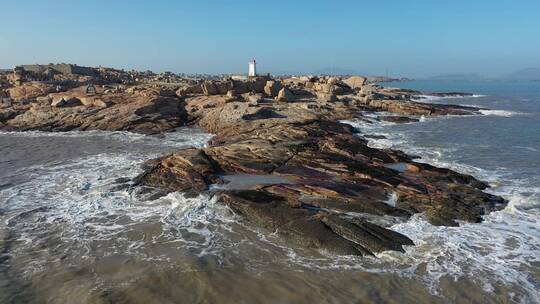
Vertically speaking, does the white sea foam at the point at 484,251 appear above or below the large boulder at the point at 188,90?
below

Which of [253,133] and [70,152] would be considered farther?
[253,133]

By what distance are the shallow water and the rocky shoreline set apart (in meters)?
0.71

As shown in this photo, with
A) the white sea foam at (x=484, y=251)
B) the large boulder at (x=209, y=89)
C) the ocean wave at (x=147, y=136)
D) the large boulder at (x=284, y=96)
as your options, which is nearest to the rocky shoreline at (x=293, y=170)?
the white sea foam at (x=484, y=251)

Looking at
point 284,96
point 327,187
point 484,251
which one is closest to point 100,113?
point 284,96

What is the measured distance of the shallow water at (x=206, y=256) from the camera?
31.9ft

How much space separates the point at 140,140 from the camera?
28781 millimetres

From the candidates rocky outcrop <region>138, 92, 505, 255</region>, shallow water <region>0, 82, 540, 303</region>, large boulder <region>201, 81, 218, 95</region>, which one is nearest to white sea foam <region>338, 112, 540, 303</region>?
shallow water <region>0, 82, 540, 303</region>

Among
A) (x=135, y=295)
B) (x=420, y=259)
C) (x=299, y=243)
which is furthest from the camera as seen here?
(x=299, y=243)

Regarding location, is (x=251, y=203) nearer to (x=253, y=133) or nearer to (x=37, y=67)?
(x=253, y=133)

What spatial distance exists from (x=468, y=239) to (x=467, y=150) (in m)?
14.3

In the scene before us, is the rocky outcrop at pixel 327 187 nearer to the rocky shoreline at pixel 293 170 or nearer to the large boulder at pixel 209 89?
the rocky shoreline at pixel 293 170

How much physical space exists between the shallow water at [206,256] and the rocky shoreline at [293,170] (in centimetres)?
71

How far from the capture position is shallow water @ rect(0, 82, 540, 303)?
Answer: 31.9 ft

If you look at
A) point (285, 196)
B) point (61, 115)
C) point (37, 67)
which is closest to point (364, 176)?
point (285, 196)
